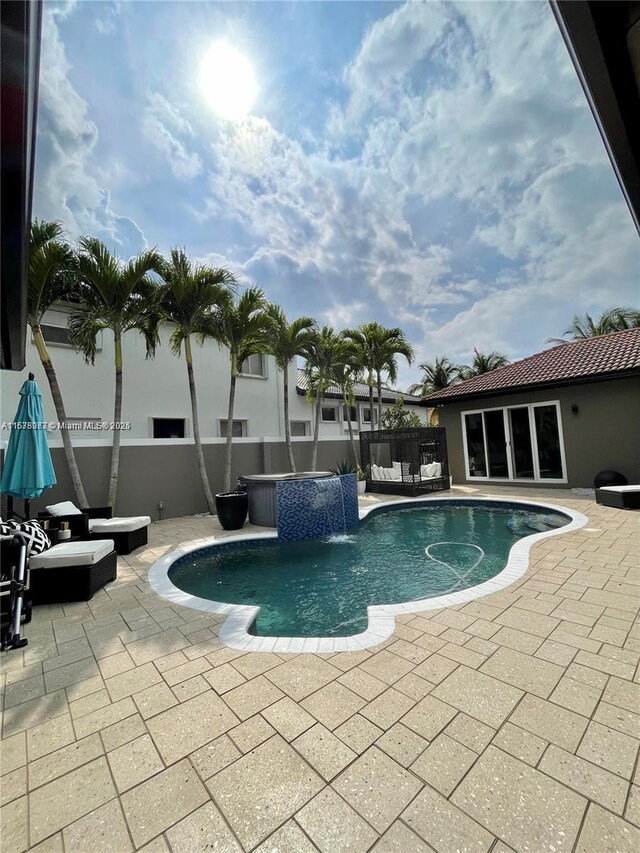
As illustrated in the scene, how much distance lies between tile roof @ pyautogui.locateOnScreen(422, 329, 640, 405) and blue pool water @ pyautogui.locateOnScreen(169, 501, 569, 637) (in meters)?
4.49

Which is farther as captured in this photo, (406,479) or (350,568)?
(406,479)

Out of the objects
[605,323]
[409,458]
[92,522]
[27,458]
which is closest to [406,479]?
[409,458]

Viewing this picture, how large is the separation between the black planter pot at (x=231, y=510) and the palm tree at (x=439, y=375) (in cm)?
2326

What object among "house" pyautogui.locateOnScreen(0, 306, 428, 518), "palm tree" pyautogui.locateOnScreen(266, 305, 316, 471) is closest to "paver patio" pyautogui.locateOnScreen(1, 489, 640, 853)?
"house" pyautogui.locateOnScreen(0, 306, 428, 518)

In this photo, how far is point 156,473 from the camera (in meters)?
9.41

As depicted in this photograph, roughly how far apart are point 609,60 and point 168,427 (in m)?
13.0

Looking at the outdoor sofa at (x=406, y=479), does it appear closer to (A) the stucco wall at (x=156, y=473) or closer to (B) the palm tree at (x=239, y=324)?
(A) the stucco wall at (x=156, y=473)

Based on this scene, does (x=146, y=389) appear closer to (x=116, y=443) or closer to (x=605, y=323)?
(x=116, y=443)

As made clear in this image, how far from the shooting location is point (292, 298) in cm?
1389

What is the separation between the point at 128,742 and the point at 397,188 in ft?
37.0

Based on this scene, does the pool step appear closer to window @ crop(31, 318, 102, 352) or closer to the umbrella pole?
the umbrella pole

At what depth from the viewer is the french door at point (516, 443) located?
11.6 meters

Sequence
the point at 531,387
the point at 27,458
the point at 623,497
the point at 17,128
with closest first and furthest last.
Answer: the point at 17,128 → the point at 27,458 → the point at 623,497 → the point at 531,387

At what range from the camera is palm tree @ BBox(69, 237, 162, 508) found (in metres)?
7.64
